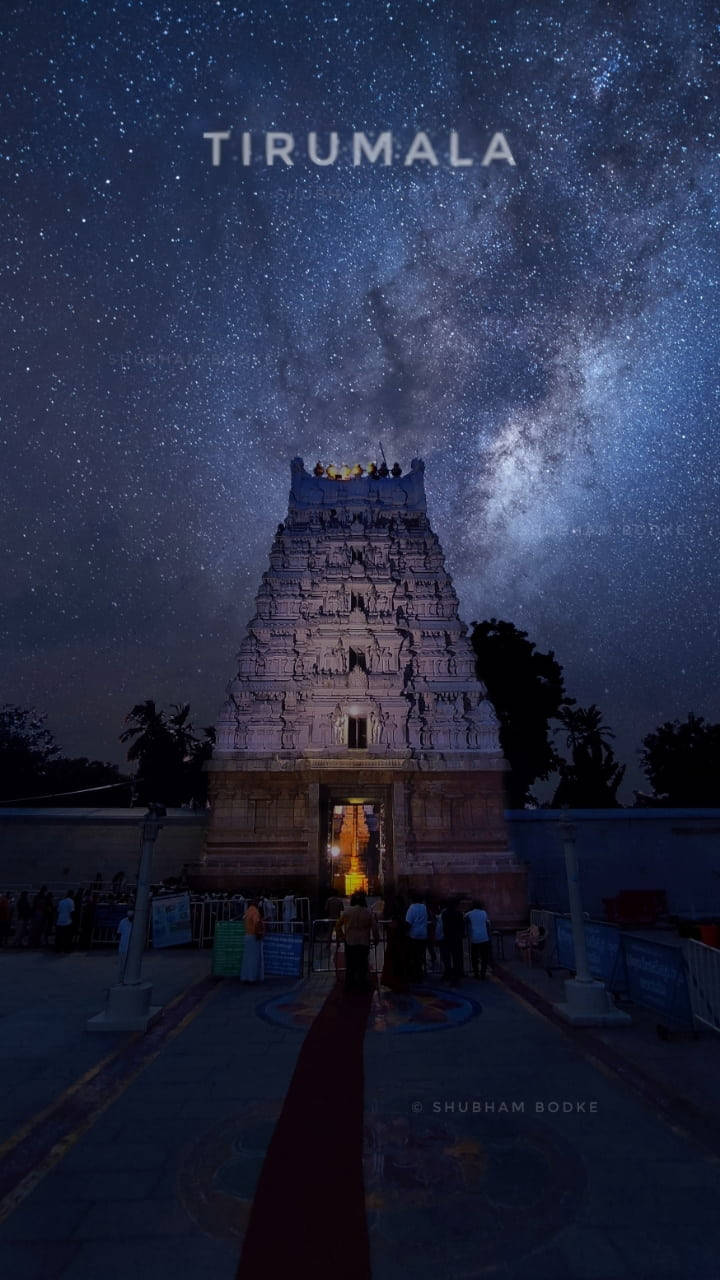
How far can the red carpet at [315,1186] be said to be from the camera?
4.45m

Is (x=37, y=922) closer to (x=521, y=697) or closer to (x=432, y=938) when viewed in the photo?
(x=432, y=938)

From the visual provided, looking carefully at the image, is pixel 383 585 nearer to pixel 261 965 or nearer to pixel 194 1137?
pixel 261 965

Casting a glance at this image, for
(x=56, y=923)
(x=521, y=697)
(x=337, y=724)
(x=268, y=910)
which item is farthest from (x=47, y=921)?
(x=521, y=697)

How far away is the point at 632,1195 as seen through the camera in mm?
5266

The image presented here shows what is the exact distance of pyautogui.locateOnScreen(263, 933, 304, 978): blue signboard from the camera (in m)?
13.9

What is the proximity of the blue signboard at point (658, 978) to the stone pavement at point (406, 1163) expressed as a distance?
167cm

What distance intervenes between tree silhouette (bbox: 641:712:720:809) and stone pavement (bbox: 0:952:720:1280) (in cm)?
4209

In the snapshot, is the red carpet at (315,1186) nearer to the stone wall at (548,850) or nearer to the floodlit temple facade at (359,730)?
the floodlit temple facade at (359,730)

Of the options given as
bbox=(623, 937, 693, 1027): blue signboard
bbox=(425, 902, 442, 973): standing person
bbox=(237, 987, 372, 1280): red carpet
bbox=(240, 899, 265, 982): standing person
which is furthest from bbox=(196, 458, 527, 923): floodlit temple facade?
bbox=(237, 987, 372, 1280): red carpet

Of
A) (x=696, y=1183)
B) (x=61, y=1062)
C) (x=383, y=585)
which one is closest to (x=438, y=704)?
(x=383, y=585)

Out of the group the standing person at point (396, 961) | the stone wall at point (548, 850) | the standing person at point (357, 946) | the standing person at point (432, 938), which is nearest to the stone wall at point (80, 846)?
the stone wall at point (548, 850)

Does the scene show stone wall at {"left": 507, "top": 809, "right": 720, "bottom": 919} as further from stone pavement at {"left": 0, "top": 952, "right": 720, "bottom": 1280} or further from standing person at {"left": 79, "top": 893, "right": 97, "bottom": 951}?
stone pavement at {"left": 0, "top": 952, "right": 720, "bottom": 1280}

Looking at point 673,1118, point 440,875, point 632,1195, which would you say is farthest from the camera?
point 440,875

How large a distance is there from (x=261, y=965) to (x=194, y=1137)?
769cm
